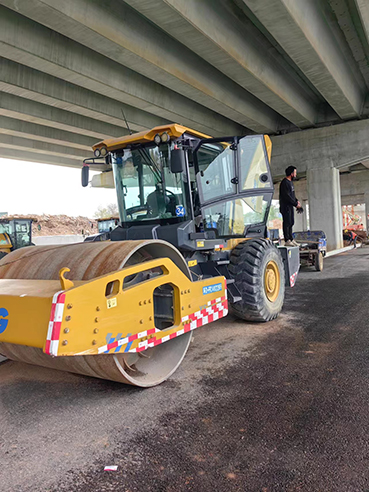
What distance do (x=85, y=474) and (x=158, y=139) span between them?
3552mm

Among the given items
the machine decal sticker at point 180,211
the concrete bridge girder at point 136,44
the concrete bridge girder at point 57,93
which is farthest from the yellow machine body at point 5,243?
the machine decal sticker at point 180,211

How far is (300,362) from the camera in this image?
4160mm

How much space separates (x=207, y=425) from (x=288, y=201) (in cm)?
646

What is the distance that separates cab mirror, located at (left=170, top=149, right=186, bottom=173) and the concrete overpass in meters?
4.88

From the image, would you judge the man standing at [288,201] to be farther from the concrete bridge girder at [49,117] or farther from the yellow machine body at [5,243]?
the yellow machine body at [5,243]

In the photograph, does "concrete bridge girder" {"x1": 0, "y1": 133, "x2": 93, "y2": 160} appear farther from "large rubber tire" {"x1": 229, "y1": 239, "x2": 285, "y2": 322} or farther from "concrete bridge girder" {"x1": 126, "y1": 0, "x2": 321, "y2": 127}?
"large rubber tire" {"x1": 229, "y1": 239, "x2": 285, "y2": 322}

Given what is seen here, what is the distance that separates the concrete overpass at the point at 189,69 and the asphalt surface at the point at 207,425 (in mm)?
6947

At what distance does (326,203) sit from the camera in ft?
64.5

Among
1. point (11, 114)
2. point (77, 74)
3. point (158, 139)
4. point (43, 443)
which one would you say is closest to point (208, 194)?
point (158, 139)

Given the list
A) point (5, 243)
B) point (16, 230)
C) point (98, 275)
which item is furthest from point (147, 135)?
point (16, 230)

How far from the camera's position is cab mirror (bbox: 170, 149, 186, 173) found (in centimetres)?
446

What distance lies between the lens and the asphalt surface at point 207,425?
2346 mm

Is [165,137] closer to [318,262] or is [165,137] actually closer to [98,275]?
[98,275]

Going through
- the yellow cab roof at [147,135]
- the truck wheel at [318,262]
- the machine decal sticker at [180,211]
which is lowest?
the truck wheel at [318,262]
